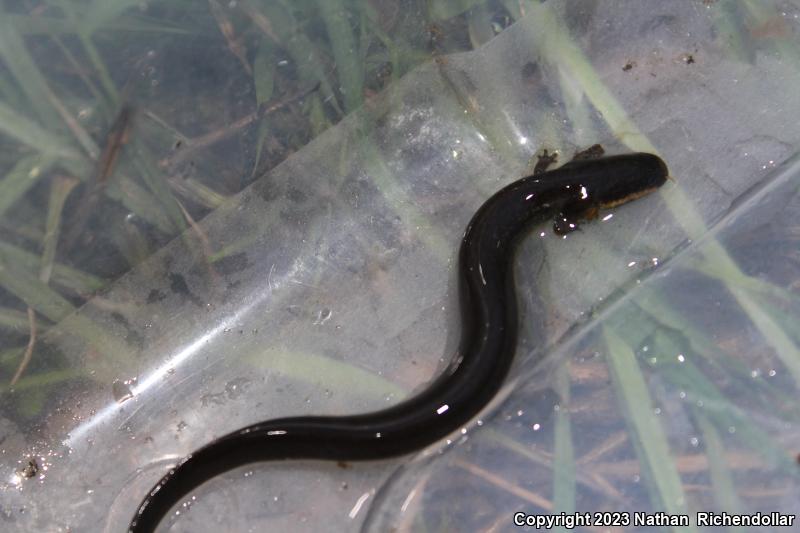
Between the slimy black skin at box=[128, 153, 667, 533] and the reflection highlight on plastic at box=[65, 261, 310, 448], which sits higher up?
the reflection highlight on plastic at box=[65, 261, 310, 448]

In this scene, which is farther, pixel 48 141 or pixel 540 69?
pixel 540 69

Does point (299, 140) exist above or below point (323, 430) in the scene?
above

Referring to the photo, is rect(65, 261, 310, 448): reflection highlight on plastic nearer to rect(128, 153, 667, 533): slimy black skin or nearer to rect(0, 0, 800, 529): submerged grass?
rect(0, 0, 800, 529): submerged grass

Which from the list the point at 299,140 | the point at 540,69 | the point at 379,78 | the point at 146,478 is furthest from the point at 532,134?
the point at 146,478

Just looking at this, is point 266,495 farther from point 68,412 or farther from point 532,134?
point 532,134

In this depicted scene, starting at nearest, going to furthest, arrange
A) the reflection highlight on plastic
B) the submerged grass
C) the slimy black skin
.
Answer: the slimy black skin < the submerged grass < the reflection highlight on plastic

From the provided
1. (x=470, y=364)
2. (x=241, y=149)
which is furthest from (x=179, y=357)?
(x=470, y=364)

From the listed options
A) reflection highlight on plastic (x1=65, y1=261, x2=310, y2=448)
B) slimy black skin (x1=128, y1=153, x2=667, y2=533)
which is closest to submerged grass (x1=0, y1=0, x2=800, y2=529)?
reflection highlight on plastic (x1=65, y1=261, x2=310, y2=448)

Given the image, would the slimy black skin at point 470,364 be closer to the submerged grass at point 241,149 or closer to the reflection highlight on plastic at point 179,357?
the submerged grass at point 241,149

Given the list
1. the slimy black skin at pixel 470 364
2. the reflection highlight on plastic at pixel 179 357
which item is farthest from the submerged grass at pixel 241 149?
the slimy black skin at pixel 470 364
